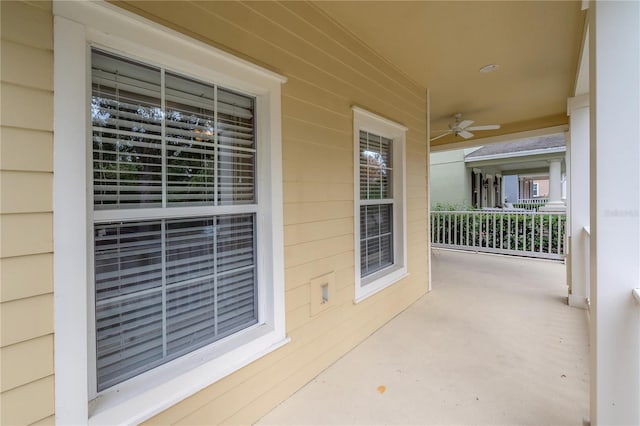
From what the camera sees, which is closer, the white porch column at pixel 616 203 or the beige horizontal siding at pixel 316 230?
the white porch column at pixel 616 203

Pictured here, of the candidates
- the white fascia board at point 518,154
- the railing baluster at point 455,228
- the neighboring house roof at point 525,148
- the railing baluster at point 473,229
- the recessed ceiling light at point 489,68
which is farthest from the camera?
the neighboring house roof at point 525,148

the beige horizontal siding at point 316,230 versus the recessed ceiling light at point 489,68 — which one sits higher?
the recessed ceiling light at point 489,68

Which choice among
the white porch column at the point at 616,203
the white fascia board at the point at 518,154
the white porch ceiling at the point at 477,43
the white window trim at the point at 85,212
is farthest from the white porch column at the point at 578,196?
the white fascia board at the point at 518,154

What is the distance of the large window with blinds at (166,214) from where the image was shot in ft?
4.25

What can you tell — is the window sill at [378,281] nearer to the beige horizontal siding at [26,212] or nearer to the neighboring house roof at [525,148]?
the beige horizontal siding at [26,212]

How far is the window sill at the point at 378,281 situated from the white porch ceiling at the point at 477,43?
233cm

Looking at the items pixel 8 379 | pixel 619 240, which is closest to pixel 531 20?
pixel 619 240

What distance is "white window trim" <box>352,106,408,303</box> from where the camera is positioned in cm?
273

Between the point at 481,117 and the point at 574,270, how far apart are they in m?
3.08

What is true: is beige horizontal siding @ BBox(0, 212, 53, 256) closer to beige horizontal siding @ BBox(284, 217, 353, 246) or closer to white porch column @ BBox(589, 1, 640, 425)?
beige horizontal siding @ BBox(284, 217, 353, 246)

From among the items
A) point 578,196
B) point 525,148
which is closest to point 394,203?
point 578,196

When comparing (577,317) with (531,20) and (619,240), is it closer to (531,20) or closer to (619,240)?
(619,240)

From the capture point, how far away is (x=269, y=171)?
6.18 feet

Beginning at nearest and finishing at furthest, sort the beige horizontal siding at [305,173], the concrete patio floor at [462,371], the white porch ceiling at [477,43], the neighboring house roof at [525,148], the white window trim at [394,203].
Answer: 1. the beige horizontal siding at [305,173]
2. the concrete patio floor at [462,371]
3. the white porch ceiling at [477,43]
4. the white window trim at [394,203]
5. the neighboring house roof at [525,148]
